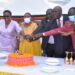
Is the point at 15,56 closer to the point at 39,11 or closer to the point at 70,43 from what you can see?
the point at 70,43

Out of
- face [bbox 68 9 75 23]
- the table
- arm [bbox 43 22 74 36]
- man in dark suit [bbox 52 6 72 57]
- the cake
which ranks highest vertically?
face [bbox 68 9 75 23]

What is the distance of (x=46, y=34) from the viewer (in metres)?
3.70

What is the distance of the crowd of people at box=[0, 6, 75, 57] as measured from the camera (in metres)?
3.69

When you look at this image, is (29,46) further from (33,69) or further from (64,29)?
(33,69)

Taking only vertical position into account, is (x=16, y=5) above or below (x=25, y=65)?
above

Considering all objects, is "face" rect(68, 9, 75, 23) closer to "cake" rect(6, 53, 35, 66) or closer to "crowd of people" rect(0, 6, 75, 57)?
"crowd of people" rect(0, 6, 75, 57)

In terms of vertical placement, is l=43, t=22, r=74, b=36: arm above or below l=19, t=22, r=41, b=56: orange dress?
above

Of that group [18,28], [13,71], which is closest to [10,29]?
[18,28]

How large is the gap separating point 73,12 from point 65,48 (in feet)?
1.90

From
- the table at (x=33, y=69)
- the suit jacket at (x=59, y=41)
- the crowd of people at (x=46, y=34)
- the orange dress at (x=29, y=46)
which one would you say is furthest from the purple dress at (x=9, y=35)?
the table at (x=33, y=69)

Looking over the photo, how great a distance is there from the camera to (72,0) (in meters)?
5.56

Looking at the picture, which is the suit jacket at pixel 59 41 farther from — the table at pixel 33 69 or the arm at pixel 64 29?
the table at pixel 33 69

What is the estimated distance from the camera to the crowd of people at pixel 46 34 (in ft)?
12.1

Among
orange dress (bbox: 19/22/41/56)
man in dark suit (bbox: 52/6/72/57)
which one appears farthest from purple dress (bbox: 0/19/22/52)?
man in dark suit (bbox: 52/6/72/57)
